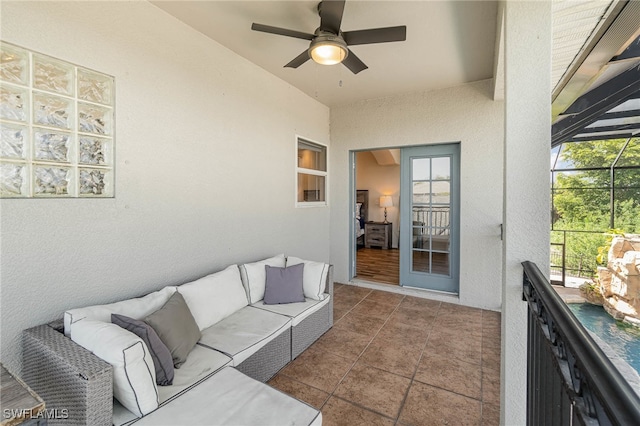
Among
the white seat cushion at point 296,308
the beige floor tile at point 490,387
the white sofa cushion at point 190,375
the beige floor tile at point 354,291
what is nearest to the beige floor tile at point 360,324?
the white seat cushion at point 296,308

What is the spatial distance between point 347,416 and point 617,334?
1.76 meters

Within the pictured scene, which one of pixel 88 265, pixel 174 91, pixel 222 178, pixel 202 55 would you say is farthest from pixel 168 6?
pixel 88 265

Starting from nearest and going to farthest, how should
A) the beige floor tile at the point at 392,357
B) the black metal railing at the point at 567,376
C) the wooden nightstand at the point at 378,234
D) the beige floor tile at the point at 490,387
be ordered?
the black metal railing at the point at 567,376 < the beige floor tile at the point at 490,387 < the beige floor tile at the point at 392,357 < the wooden nightstand at the point at 378,234

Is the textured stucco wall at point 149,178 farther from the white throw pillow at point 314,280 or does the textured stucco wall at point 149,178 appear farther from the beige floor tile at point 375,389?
the beige floor tile at point 375,389

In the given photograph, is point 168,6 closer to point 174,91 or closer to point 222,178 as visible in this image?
point 174,91

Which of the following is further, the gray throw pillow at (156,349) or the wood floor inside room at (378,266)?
the wood floor inside room at (378,266)

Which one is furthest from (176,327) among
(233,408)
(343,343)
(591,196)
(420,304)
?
(591,196)

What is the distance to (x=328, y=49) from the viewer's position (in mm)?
2172

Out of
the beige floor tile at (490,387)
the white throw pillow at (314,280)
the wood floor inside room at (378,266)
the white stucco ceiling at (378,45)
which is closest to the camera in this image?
the beige floor tile at (490,387)

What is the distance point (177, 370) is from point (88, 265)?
0.94 meters

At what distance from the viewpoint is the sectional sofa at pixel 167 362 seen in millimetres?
1278

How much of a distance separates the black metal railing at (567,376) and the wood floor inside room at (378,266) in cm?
350

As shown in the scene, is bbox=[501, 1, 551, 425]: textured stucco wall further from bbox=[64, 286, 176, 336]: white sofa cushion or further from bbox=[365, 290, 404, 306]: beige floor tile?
bbox=[365, 290, 404, 306]: beige floor tile

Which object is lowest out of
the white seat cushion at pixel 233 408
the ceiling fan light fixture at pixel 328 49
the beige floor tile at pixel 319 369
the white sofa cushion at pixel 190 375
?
the beige floor tile at pixel 319 369
